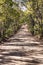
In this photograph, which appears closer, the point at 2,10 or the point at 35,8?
the point at 2,10

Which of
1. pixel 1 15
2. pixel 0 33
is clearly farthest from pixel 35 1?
pixel 1 15

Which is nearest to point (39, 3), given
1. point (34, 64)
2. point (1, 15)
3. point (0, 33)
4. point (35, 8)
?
point (35, 8)

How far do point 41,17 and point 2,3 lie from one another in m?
12.4

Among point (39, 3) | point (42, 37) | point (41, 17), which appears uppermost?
point (39, 3)

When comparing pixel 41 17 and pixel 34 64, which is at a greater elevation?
pixel 41 17

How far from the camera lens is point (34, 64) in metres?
13.3

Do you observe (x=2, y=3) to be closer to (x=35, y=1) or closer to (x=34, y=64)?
(x=34, y=64)

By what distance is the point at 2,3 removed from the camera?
22172mm

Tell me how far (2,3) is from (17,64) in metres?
10.2

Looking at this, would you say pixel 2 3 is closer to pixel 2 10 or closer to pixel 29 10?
pixel 2 10

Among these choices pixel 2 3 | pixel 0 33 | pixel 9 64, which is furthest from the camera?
pixel 0 33

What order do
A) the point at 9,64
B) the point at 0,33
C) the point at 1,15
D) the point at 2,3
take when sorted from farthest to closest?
the point at 0,33, the point at 1,15, the point at 2,3, the point at 9,64

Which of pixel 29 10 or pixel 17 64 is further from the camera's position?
pixel 29 10

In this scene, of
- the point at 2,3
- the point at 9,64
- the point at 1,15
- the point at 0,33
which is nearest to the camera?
the point at 9,64
